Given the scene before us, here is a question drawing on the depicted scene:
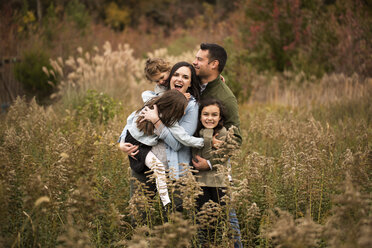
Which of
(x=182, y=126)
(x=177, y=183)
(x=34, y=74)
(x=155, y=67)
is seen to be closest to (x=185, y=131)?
(x=182, y=126)

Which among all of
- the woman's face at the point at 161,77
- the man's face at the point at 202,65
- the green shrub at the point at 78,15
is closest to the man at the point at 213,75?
the man's face at the point at 202,65

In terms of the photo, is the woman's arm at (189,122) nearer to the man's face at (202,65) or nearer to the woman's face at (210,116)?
the woman's face at (210,116)

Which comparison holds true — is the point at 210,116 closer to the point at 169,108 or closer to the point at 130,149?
the point at 169,108

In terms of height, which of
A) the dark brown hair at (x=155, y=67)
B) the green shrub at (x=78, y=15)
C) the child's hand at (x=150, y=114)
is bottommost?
the child's hand at (x=150, y=114)

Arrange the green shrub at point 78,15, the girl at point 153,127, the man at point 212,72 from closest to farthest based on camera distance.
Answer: the girl at point 153,127 → the man at point 212,72 → the green shrub at point 78,15

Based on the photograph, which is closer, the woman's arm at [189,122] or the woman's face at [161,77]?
the woman's arm at [189,122]

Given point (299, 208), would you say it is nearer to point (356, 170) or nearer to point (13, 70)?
point (356, 170)

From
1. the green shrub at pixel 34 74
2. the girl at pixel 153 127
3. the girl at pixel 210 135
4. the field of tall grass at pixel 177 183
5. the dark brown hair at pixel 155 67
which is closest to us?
the field of tall grass at pixel 177 183

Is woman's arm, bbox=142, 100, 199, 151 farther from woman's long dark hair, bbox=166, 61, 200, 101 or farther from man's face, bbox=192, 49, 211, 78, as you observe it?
man's face, bbox=192, 49, 211, 78

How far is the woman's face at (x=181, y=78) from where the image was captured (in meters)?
3.90

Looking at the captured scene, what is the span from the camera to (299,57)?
1327cm

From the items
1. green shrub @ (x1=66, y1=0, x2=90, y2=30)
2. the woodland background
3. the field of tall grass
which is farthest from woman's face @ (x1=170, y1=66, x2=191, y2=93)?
green shrub @ (x1=66, y1=0, x2=90, y2=30)

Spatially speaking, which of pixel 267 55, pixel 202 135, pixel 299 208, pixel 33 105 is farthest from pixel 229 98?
pixel 267 55

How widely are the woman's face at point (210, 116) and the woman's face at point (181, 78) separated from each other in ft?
1.10
